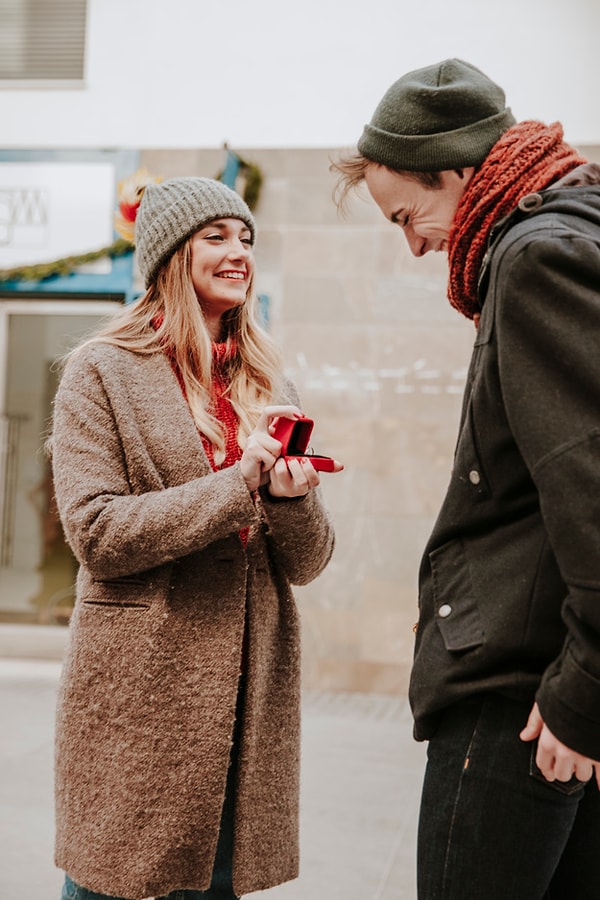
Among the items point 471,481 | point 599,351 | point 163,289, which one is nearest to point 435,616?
point 471,481

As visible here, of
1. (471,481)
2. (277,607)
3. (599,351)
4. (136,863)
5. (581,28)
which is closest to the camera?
(599,351)

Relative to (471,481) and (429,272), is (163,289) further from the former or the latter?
(429,272)

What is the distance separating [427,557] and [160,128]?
19.9 ft

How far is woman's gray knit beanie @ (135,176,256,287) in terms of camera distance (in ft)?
7.53

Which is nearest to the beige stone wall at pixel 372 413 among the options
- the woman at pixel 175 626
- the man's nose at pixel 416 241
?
the woman at pixel 175 626

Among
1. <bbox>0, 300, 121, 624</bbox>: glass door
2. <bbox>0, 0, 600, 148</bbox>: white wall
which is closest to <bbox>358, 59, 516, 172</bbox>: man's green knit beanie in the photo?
<bbox>0, 0, 600, 148</bbox>: white wall

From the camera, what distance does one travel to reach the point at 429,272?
659 centimetres

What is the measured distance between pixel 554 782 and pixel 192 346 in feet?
4.04

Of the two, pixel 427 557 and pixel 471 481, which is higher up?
pixel 471 481

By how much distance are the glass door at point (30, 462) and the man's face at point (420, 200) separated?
5684 millimetres

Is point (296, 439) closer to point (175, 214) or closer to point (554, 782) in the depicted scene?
point (175, 214)

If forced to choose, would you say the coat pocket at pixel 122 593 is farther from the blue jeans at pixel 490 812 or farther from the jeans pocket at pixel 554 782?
the jeans pocket at pixel 554 782

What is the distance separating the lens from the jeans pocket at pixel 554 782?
1.36 m

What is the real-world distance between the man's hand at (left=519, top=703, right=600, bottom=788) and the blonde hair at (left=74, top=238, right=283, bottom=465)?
3.26 feet
